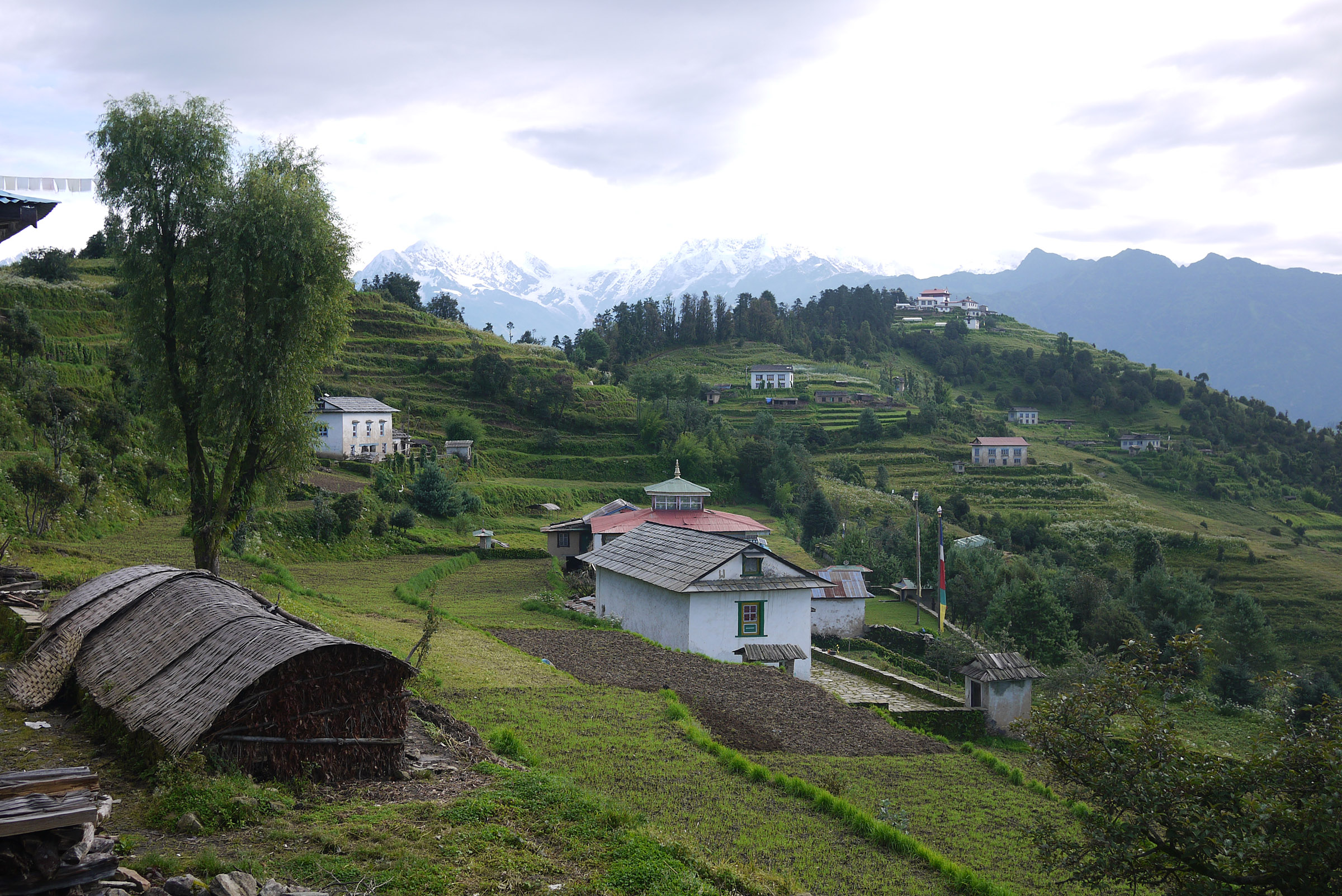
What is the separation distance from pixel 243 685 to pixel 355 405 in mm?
57841

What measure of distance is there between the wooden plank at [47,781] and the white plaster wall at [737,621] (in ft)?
67.4

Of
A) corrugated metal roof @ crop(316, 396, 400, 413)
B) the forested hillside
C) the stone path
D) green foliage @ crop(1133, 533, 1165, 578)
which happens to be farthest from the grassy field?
green foliage @ crop(1133, 533, 1165, 578)

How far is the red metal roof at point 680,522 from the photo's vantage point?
40238 mm

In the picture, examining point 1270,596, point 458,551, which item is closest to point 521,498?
point 458,551

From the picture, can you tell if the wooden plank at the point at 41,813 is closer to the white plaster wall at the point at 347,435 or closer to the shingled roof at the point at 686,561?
the shingled roof at the point at 686,561

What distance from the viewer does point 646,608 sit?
30.0 m

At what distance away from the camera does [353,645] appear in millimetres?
10297

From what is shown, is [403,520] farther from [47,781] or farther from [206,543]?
[47,781]

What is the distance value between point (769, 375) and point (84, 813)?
113 meters

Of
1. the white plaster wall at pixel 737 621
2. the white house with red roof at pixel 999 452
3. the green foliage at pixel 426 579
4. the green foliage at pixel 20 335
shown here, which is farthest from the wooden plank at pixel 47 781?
the white house with red roof at pixel 999 452

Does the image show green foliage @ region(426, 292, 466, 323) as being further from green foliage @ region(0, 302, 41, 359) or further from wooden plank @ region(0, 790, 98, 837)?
wooden plank @ region(0, 790, 98, 837)

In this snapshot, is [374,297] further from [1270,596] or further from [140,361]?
[1270,596]

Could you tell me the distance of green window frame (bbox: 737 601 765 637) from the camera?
91.8 ft

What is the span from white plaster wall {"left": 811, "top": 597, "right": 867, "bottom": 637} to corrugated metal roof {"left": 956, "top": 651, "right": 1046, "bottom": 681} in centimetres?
1624
